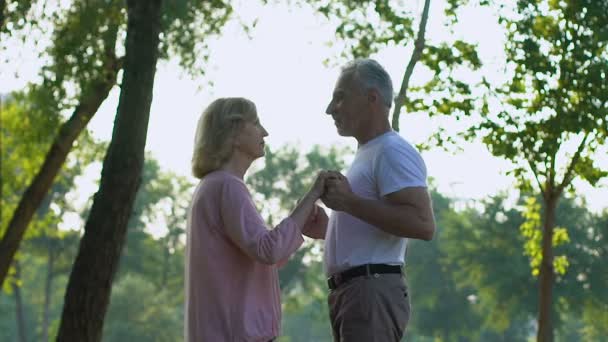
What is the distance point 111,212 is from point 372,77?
5.61 meters

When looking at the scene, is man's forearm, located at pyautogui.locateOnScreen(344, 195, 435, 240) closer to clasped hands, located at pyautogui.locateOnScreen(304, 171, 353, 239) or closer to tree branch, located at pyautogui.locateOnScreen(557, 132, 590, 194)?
clasped hands, located at pyautogui.locateOnScreen(304, 171, 353, 239)

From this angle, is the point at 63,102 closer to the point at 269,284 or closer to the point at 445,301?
the point at 269,284

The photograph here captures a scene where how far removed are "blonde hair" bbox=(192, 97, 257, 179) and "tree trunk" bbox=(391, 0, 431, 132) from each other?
27.5ft

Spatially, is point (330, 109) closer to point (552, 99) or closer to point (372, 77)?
point (372, 77)

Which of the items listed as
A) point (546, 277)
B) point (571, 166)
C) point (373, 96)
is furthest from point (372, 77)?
point (546, 277)

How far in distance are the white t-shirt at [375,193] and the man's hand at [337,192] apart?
0.50 feet

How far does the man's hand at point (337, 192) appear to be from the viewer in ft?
16.5

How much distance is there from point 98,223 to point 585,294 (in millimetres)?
35537

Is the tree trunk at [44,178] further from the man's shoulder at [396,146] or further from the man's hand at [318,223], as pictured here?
the man's shoulder at [396,146]

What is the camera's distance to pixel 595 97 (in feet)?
56.6

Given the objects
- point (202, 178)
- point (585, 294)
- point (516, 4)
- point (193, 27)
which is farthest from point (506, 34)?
point (585, 294)

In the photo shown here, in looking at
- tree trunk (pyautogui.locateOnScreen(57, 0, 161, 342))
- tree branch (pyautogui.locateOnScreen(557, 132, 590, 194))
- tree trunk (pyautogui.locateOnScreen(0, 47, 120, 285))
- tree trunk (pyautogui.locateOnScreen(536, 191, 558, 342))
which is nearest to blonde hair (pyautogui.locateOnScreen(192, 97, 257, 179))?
tree trunk (pyautogui.locateOnScreen(57, 0, 161, 342))

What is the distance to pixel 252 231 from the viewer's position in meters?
5.00

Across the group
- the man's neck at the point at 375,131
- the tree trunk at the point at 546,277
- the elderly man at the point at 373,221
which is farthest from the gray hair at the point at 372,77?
the tree trunk at the point at 546,277
